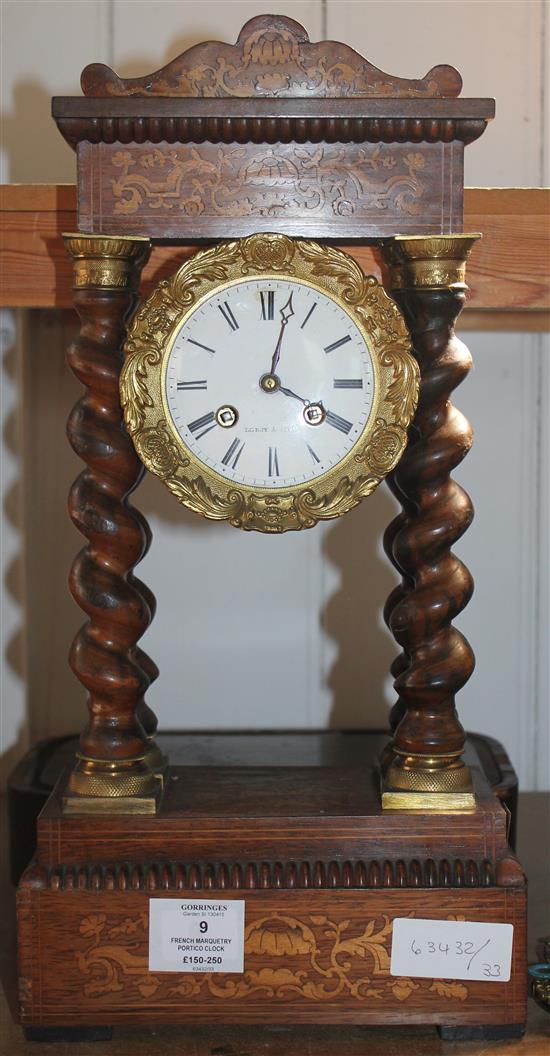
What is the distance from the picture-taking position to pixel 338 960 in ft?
4.17

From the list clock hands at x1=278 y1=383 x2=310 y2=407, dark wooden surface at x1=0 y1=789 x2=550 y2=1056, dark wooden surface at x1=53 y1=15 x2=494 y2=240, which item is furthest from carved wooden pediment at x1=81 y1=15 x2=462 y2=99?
dark wooden surface at x1=0 y1=789 x2=550 y2=1056

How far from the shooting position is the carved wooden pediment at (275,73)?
126 cm

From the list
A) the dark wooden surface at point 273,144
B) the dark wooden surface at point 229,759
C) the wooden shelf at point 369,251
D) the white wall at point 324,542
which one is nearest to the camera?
the dark wooden surface at point 273,144

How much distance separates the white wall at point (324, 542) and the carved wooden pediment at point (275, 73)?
61cm

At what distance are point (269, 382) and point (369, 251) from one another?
0.43 m

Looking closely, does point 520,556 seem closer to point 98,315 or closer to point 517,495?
point 517,495

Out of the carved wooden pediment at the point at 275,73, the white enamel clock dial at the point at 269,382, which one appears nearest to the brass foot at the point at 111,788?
the white enamel clock dial at the point at 269,382

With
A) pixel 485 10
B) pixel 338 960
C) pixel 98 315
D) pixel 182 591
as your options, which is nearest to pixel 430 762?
pixel 338 960

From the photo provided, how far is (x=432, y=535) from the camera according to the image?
1300mm

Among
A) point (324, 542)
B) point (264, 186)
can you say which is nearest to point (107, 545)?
point (264, 186)

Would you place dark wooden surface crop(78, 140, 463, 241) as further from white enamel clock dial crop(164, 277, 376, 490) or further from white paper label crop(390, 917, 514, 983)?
white paper label crop(390, 917, 514, 983)

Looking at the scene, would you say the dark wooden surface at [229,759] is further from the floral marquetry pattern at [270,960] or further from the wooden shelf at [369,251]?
the wooden shelf at [369,251]

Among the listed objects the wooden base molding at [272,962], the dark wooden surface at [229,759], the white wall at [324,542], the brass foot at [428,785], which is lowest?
the wooden base molding at [272,962]

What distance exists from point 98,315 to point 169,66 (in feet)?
0.84
